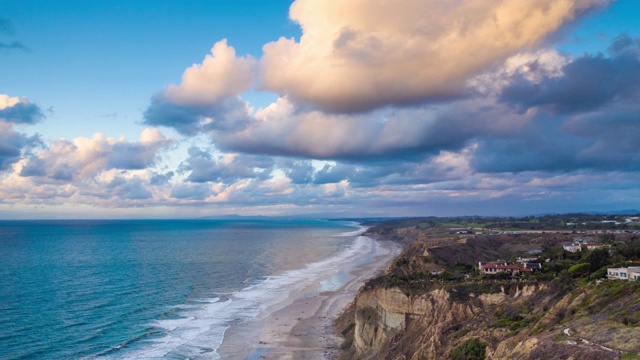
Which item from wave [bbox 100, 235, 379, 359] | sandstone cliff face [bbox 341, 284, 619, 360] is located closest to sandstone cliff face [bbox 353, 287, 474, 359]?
sandstone cliff face [bbox 341, 284, 619, 360]

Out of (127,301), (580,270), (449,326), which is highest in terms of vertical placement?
(580,270)

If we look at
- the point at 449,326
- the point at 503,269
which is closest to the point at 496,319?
the point at 449,326

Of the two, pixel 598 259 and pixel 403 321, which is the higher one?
pixel 598 259

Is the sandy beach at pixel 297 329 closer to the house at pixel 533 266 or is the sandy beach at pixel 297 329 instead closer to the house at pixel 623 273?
the house at pixel 533 266

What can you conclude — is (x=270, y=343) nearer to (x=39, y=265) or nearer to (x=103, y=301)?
(x=103, y=301)

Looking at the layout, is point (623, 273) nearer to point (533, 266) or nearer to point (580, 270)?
point (580, 270)

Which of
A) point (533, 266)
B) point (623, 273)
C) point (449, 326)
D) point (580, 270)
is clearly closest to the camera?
point (623, 273)

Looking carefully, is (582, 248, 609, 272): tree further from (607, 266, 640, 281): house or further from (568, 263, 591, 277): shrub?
(607, 266, 640, 281): house
